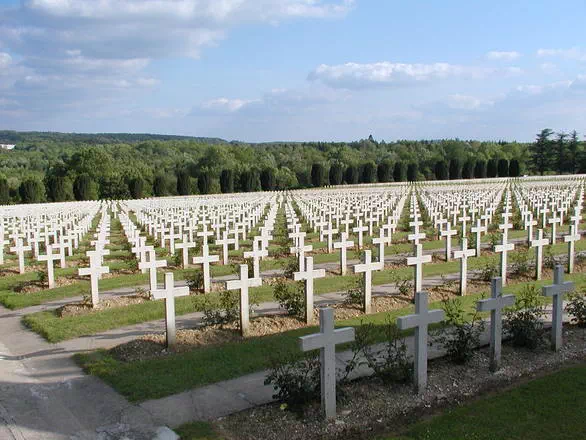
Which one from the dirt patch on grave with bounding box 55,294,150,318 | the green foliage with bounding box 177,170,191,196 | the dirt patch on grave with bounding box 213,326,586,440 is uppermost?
the green foliage with bounding box 177,170,191,196

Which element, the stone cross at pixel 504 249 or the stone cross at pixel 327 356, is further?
the stone cross at pixel 504 249

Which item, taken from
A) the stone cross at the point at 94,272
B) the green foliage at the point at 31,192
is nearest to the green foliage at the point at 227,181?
the green foliage at the point at 31,192

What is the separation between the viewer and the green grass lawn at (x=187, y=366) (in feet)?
20.7

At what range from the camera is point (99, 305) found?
10656mm

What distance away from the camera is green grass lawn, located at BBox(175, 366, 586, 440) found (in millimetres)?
4934

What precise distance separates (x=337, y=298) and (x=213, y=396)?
5141mm

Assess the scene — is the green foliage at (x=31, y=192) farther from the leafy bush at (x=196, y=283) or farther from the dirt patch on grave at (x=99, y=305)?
the leafy bush at (x=196, y=283)

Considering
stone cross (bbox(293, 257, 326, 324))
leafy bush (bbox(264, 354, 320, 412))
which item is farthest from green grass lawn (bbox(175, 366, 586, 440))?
stone cross (bbox(293, 257, 326, 324))

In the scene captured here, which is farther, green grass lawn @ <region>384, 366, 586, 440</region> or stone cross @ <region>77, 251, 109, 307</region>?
stone cross @ <region>77, 251, 109, 307</region>

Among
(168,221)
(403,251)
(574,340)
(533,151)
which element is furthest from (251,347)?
(533,151)

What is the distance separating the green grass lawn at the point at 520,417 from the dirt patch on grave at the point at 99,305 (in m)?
6.05

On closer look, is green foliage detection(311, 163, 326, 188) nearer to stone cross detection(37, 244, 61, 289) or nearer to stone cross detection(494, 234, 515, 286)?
stone cross detection(37, 244, 61, 289)

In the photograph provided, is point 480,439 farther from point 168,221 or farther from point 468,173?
point 468,173

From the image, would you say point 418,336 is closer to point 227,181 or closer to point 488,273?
point 488,273
